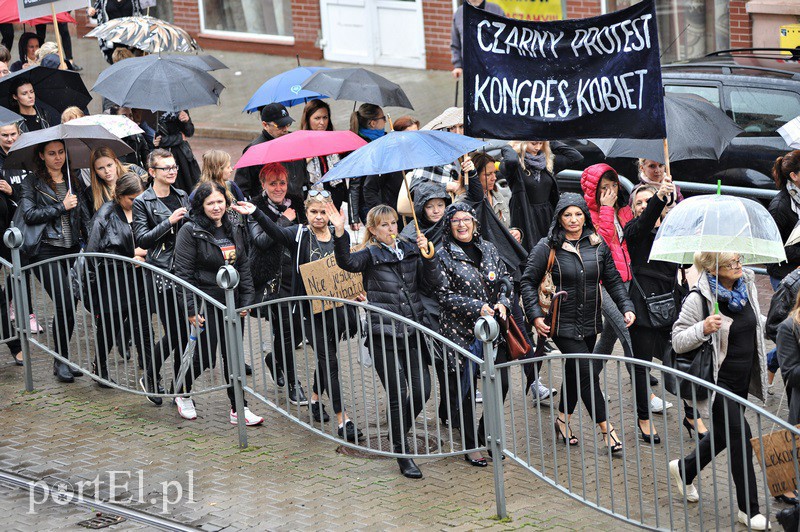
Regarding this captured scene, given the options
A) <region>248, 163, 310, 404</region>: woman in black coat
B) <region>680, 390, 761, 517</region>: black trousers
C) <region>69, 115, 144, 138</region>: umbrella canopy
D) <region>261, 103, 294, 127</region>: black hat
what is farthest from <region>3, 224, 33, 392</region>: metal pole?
<region>680, 390, 761, 517</region>: black trousers

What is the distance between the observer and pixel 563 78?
848 centimetres

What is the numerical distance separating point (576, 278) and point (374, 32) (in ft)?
42.5

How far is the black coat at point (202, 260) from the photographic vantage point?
343 inches

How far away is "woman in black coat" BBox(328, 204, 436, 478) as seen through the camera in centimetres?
785

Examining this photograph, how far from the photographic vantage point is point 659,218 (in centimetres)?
874

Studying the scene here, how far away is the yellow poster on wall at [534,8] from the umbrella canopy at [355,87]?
6.84m

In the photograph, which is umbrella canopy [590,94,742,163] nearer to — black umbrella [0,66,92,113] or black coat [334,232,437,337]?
black coat [334,232,437,337]

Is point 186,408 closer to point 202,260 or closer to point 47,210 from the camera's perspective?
point 202,260

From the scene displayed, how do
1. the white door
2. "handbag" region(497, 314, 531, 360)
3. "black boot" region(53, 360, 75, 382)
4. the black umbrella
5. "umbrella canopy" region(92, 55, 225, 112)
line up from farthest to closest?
the white door < the black umbrella < "umbrella canopy" region(92, 55, 225, 112) < "black boot" region(53, 360, 75, 382) < "handbag" region(497, 314, 531, 360)

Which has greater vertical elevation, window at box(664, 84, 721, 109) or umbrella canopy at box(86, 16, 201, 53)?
umbrella canopy at box(86, 16, 201, 53)

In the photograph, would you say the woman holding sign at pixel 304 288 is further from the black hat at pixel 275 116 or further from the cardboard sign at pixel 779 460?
the cardboard sign at pixel 779 460

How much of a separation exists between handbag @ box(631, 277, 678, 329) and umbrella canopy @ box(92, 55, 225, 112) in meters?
4.79

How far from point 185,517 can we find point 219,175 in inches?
117

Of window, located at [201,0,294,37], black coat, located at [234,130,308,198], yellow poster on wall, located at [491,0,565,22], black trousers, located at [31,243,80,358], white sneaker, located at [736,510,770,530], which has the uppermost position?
window, located at [201,0,294,37]
